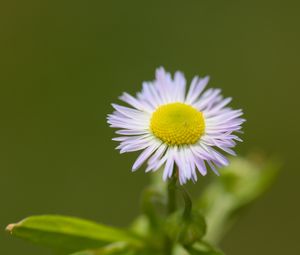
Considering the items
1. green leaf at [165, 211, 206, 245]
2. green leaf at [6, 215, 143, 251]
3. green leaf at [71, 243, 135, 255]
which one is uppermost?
green leaf at [165, 211, 206, 245]

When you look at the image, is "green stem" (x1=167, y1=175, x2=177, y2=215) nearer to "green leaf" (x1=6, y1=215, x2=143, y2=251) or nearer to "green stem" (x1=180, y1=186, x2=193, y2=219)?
"green stem" (x1=180, y1=186, x2=193, y2=219)

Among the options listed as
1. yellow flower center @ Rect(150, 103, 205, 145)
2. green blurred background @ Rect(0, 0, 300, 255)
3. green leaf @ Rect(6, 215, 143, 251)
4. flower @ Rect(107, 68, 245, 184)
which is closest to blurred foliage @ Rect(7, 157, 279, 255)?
green leaf @ Rect(6, 215, 143, 251)

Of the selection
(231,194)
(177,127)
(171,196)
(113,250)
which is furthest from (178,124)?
(231,194)

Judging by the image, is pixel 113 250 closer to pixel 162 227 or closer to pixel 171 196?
pixel 162 227

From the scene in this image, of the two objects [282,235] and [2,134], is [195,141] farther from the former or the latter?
[2,134]

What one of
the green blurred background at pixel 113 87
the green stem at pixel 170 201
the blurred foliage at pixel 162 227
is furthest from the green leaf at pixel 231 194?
the green blurred background at pixel 113 87
